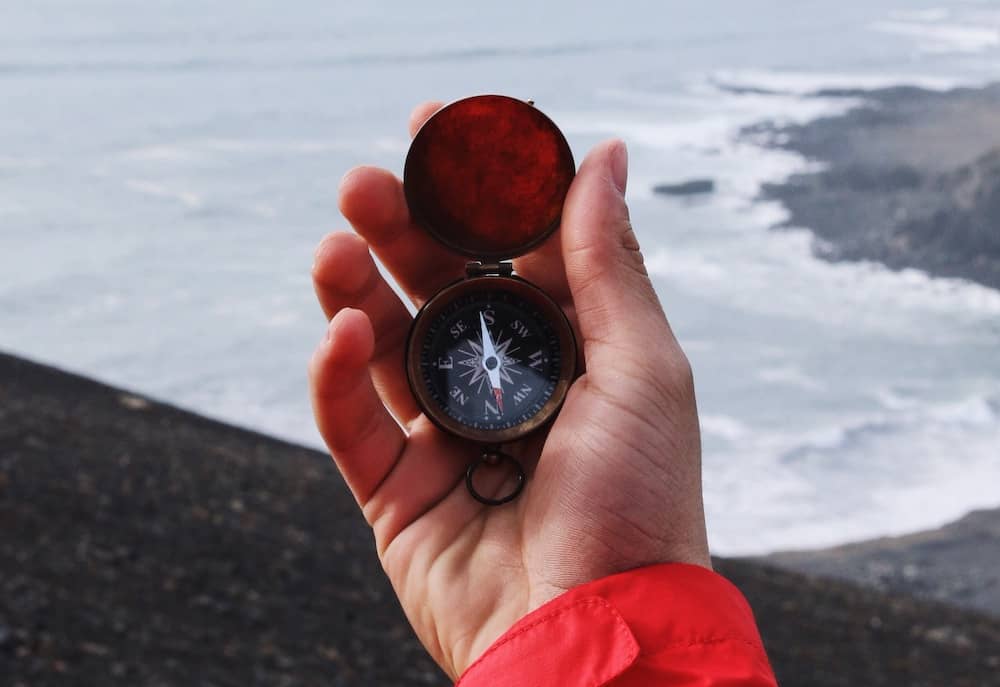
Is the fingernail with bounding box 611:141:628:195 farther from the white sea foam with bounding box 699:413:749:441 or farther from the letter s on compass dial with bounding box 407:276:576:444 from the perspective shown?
the white sea foam with bounding box 699:413:749:441

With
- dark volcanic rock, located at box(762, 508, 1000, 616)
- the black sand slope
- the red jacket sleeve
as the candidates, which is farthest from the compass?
dark volcanic rock, located at box(762, 508, 1000, 616)

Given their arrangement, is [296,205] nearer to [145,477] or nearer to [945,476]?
[945,476]

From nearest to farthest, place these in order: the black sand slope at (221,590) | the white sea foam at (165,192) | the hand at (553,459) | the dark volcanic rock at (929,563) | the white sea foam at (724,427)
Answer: the hand at (553,459) → the black sand slope at (221,590) → the dark volcanic rock at (929,563) → the white sea foam at (724,427) → the white sea foam at (165,192)

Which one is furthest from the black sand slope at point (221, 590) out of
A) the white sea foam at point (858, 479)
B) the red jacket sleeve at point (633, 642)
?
the red jacket sleeve at point (633, 642)

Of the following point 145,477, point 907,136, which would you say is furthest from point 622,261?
point 907,136

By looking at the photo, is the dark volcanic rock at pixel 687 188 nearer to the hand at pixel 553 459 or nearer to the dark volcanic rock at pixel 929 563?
the dark volcanic rock at pixel 929 563
